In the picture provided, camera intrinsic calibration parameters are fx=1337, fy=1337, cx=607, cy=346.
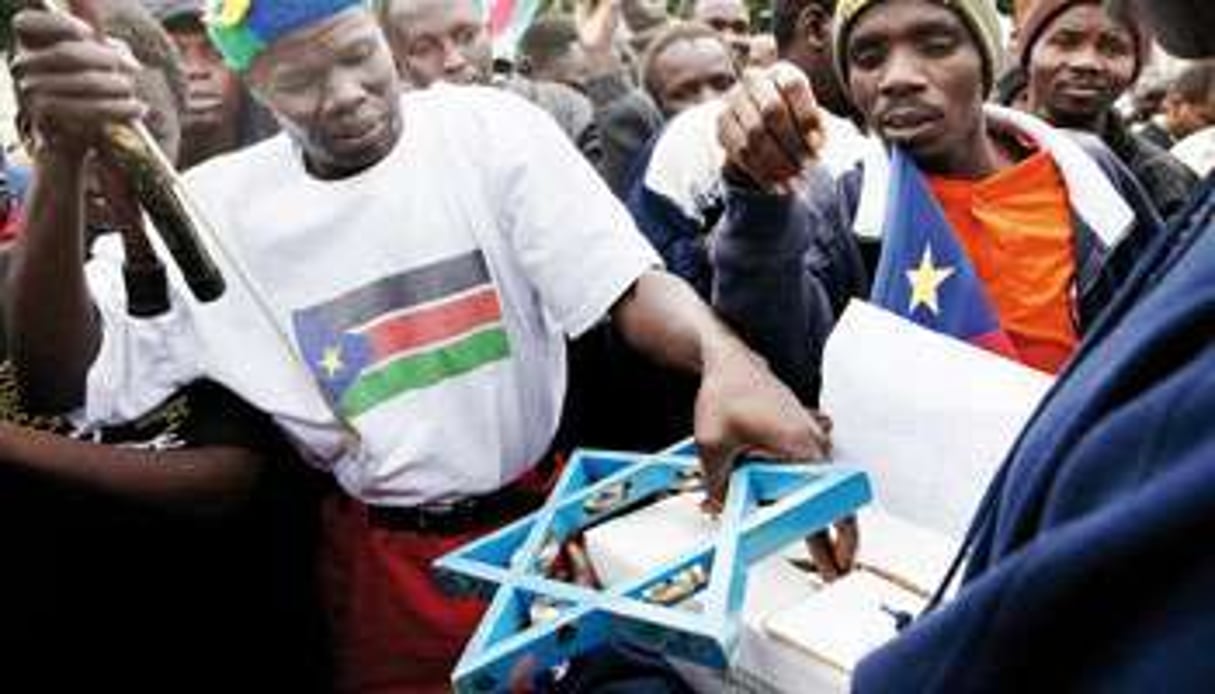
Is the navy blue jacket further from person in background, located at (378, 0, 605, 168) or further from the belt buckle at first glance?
person in background, located at (378, 0, 605, 168)

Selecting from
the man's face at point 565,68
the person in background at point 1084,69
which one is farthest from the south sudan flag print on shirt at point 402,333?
the man's face at point 565,68

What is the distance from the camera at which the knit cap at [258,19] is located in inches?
71.7

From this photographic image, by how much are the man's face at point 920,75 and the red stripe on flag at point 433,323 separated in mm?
675

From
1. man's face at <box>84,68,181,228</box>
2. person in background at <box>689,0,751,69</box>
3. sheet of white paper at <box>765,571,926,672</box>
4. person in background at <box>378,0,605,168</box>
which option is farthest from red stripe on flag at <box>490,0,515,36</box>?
sheet of white paper at <box>765,571,926,672</box>

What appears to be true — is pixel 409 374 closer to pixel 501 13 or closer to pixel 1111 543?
pixel 1111 543

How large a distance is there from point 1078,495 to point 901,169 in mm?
1430

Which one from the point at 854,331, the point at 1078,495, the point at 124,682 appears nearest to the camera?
the point at 1078,495

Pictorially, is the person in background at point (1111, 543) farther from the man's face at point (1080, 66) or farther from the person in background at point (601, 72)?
A: the person in background at point (601, 72)

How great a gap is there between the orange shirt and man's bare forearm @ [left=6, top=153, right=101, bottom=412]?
122cm

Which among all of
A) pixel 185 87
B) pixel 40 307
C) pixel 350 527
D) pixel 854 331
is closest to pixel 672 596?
pixel 854 331

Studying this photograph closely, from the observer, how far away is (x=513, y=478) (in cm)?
193

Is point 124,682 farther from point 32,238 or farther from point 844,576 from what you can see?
point 844,576

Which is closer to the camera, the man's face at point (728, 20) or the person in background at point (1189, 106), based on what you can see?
the person in background at point (1189, 106)

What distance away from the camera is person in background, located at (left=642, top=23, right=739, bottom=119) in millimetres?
4832
